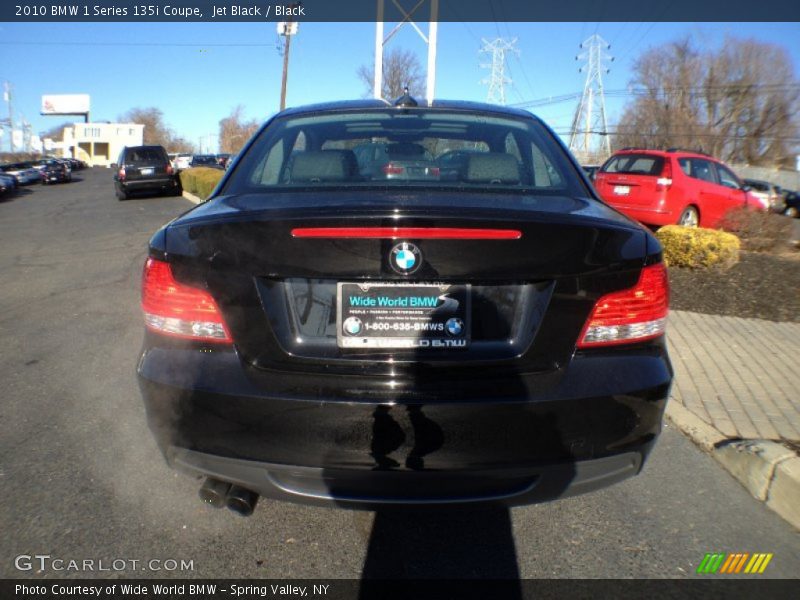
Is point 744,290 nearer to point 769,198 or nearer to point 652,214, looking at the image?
point 652,214

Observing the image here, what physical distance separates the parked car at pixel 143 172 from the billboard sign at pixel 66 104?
100.0m

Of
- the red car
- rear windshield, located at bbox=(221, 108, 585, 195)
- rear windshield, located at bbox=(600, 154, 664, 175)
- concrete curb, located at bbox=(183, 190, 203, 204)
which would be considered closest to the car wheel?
the red car

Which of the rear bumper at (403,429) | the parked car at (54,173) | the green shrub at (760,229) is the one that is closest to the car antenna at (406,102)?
the rear bumper at (403,429)

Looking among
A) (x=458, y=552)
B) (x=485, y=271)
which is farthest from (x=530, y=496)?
(x=485, y=271)

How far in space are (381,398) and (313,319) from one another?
0.33 meters

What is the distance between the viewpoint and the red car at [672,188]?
11.5 metres

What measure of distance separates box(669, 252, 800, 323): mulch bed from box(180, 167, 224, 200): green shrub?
1261cm

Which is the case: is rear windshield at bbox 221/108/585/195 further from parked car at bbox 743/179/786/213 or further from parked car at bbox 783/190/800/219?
parked car at bbox 783/190/800/219

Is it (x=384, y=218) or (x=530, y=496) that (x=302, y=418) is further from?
(x=530, y=496)

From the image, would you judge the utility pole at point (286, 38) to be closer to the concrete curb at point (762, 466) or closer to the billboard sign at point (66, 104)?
the concrete curb at point (762, 466)

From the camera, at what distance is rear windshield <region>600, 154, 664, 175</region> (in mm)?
11789

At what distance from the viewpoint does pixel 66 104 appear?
10769cm

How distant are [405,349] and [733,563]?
5.40 ft

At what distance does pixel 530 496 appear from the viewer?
204cm
